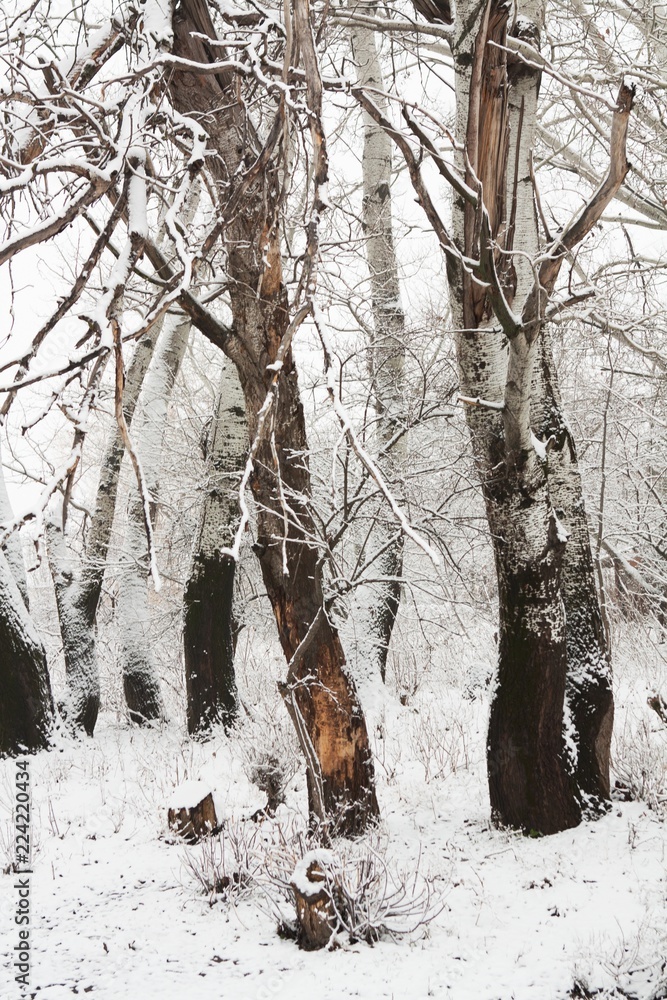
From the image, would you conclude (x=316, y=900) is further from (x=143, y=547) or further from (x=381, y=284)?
(x=381, y=284)

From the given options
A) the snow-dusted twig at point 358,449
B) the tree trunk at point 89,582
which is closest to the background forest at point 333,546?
the snow-dusted twig at point 358,449

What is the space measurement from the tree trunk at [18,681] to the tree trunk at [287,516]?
12.5ft

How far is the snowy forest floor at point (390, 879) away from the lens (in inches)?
124

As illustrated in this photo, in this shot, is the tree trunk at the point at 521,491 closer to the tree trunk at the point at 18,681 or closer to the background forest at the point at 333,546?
the background forest at the point at 333,546

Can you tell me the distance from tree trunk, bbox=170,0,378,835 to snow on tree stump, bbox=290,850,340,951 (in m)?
0.25

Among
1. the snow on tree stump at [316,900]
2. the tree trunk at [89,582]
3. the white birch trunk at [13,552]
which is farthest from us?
the tree trunk at [89,582]

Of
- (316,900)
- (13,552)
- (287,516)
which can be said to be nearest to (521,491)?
(287,516)

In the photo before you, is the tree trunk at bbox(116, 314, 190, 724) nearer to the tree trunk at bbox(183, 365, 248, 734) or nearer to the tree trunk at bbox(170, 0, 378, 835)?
the tree trunk at bbox(183, 365, 248, 734)

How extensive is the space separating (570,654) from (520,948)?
5.94ft

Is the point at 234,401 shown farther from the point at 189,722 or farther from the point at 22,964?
the point at 22,964

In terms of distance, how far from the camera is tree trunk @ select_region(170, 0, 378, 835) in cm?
356

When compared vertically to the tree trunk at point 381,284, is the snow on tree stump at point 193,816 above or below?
below

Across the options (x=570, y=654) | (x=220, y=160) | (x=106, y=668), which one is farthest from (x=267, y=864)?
(x=106, y=668)

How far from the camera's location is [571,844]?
4.12m
